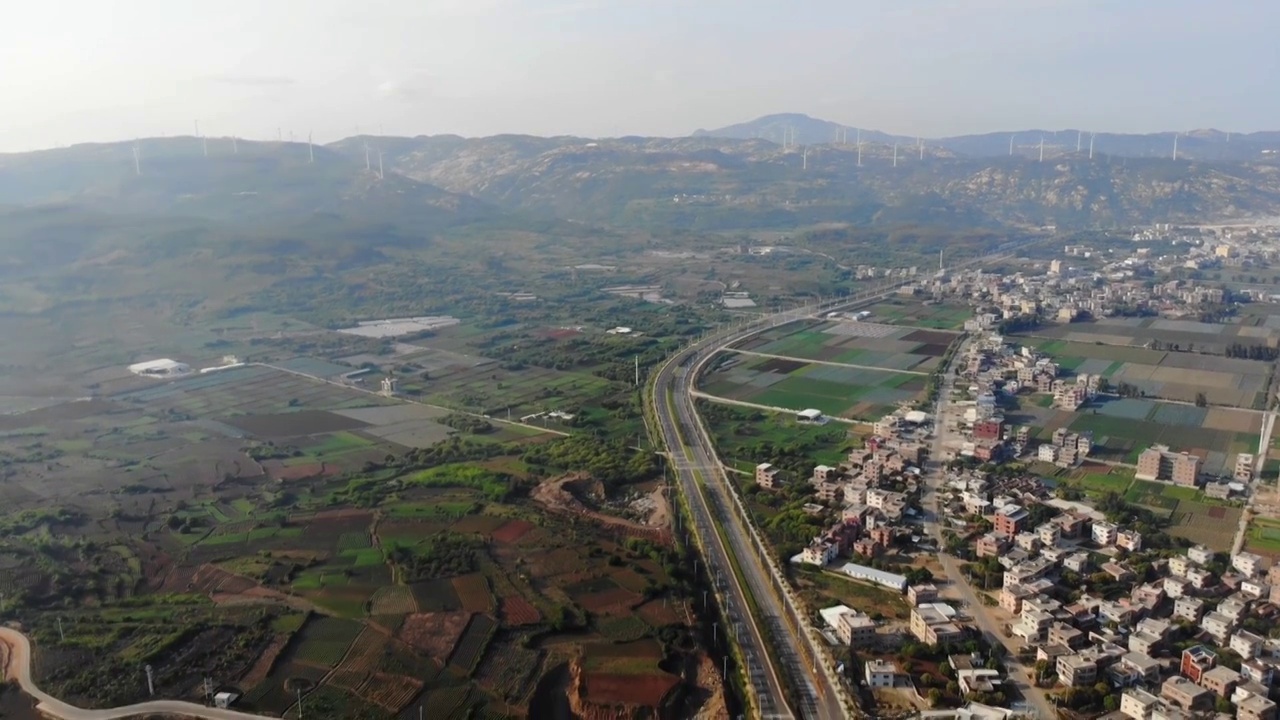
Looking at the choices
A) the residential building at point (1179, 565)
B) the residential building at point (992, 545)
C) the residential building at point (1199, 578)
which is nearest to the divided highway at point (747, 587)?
the residential building at point (992, 545)

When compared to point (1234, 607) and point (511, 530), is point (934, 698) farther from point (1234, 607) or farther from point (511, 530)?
point (511, 530)

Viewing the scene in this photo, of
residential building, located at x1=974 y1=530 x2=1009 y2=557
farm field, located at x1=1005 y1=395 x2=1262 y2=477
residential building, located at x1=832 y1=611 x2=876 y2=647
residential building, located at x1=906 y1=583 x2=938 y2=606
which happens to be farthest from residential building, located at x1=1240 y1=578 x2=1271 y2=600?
residential building, located at x1=832 y1=611 x2=876 y2=647

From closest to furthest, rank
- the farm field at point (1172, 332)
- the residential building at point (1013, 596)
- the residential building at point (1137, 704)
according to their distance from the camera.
Result: the residential building at point (1137, 704)
the residential building at point (1013, 596)
the farm field at point (1172, 332)

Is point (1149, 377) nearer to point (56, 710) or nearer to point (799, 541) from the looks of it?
point (799, 541)

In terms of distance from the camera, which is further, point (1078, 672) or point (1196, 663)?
point (1196, 663)

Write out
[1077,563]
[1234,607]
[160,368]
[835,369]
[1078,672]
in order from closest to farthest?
[1078,672]
[1234,607]
[1077,563]
[835,369]
[160,368]

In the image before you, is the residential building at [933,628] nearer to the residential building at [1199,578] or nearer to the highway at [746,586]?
the highway at [746,586]

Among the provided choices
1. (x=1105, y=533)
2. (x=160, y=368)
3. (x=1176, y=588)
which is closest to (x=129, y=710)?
(x=1176, y=588)
